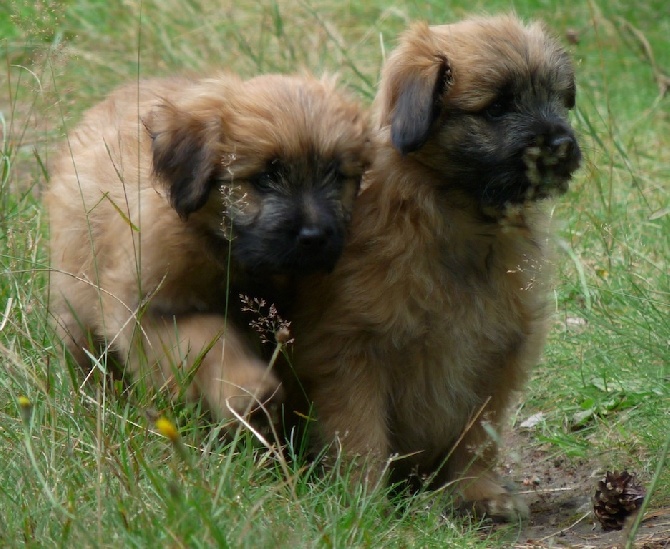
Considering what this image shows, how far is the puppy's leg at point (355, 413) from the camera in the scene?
3533 millimetres

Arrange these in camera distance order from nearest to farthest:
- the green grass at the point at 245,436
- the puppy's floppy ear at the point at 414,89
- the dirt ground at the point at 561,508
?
1. the green grass at the point at 245,436
2. the dirt ground at the point at 561,508
3. the puppy's floppy ear at the point at 414,89

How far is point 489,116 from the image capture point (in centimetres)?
345

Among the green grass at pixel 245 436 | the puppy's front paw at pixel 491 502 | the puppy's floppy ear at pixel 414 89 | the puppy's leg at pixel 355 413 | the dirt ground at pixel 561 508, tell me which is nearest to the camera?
the green grass at pixel 245 436

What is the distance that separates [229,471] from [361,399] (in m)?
0.67

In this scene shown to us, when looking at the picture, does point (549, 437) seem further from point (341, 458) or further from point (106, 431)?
point (106, 431)

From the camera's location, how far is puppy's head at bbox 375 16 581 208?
3.38m

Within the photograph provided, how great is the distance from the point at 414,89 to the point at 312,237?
54 centimetres

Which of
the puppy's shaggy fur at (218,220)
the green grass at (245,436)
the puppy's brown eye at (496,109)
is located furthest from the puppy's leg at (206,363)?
the puppy's brown eye at (496,109)

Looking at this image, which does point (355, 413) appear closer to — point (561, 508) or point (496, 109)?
point (561, 508)

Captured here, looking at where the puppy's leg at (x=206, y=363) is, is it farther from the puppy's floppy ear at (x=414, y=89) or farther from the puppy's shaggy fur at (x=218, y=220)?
the puppy's floppy ear at (x=414, y=89)

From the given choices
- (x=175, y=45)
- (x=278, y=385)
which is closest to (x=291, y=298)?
(x=278, y=385)

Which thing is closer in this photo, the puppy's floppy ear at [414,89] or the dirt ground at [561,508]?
the dirt ground at [561,508]

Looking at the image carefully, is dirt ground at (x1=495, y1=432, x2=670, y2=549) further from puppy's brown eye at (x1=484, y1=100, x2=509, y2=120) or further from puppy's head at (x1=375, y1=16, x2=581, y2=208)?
puppy's brown eye at (x1=484, y1=100, x2=509, y2=120)

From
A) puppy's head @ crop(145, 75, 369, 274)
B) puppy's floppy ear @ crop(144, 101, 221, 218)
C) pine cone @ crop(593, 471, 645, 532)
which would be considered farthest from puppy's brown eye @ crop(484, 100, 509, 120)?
pine cone @ crop(593, 471, 645, 532)
